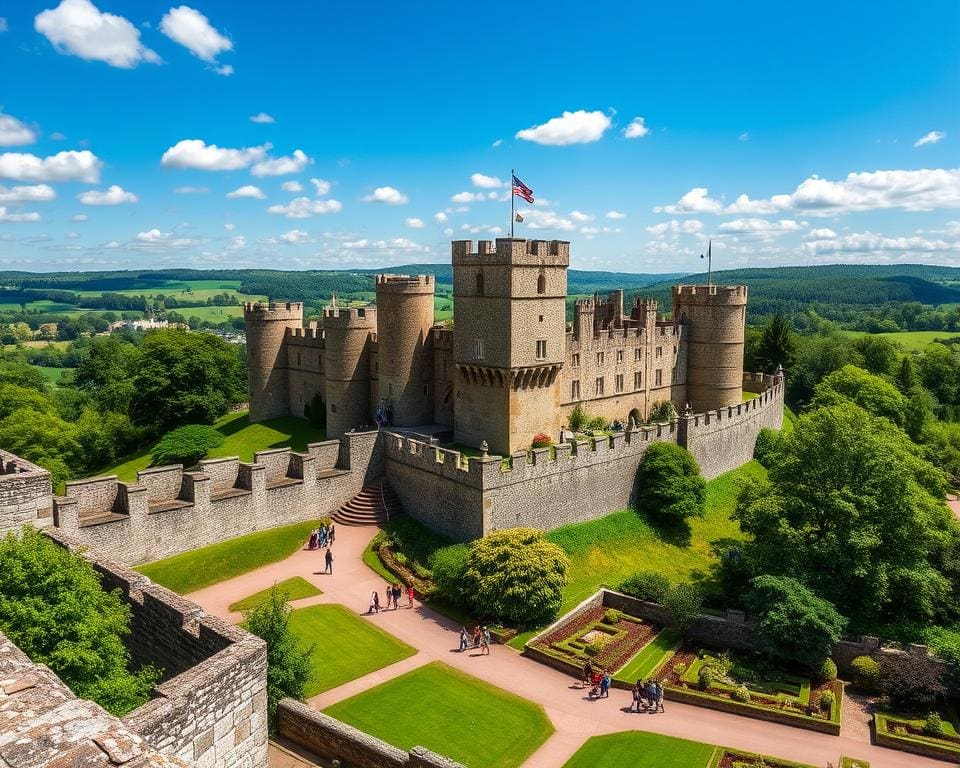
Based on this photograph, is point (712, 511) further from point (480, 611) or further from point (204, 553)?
point (204, 553)

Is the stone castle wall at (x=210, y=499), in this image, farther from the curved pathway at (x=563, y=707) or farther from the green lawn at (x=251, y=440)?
the green lawn at (x=251, y=440)

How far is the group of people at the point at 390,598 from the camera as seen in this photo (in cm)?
2608

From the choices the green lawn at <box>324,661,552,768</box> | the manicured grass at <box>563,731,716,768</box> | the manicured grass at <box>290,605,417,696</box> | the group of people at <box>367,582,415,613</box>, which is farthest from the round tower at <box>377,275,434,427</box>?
the manicured grass at <box>563,731,716,768</box>

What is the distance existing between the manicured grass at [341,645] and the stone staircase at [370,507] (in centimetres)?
724

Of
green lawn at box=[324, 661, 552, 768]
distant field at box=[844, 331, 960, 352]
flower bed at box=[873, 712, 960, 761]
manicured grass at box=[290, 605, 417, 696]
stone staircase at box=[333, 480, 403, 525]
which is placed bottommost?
flower bed at box=[873, 712, 960, 761]

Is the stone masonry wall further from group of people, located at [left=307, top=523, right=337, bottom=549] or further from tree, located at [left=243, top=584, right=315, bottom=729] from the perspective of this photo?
group of people, located at [left=307, top=523, right=337, bottom=549]

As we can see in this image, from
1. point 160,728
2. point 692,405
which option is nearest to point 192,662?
point 160,728

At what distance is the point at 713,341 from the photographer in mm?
50312

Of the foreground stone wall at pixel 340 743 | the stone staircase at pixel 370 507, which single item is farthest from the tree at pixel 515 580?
the foreground stone wall at pixel 340 743

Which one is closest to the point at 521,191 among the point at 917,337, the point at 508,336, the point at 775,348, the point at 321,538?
the point at 508,336

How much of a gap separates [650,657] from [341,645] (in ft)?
35.4

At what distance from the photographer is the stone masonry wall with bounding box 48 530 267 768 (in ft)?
29.0

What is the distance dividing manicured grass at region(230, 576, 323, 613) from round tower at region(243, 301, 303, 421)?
1056 inches

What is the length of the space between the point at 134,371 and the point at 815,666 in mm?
53823
